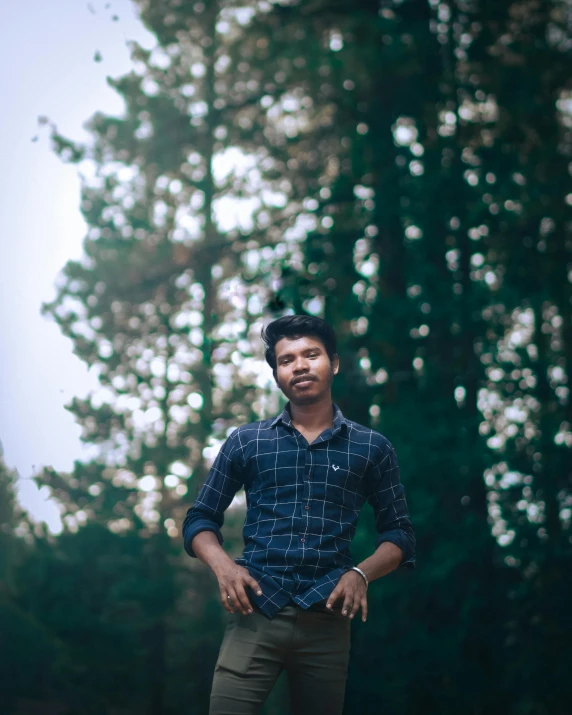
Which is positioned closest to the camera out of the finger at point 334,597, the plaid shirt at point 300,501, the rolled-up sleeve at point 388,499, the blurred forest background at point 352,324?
the finger at point 334,597

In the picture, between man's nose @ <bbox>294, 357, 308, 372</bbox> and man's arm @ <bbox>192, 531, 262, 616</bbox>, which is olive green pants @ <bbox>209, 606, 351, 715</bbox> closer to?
man's arm @ <bbox>192, 531, 262, 616</bbox>

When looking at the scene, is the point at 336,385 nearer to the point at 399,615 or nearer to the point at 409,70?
the point at 399,615

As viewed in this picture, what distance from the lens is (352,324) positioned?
4.09 meters

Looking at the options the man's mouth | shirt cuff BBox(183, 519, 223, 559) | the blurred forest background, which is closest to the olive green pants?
shirt cuff BBox(183, 519, 223, 559)

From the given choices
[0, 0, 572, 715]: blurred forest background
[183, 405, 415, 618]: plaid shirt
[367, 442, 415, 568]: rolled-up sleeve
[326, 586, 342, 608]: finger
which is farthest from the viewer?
[0, 0, 572, 715]: blurred forest background

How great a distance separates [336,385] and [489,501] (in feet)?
3.66

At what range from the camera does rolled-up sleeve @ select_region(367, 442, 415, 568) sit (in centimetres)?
187

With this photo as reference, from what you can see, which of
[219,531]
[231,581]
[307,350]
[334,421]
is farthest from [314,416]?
[231,581]

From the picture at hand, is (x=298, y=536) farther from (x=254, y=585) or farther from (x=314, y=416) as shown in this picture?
(x=314, y=416)

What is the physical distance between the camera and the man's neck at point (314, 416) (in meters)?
1.94

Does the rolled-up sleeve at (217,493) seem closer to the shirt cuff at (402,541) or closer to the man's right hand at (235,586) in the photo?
the man's right hand at (235,586)

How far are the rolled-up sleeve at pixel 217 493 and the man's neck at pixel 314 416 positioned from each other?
0.61 ft

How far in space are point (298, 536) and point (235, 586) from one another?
0.69 ft

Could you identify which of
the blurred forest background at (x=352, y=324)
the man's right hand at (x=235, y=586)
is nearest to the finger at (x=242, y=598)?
the man's right hand at (x=235, y=586)
